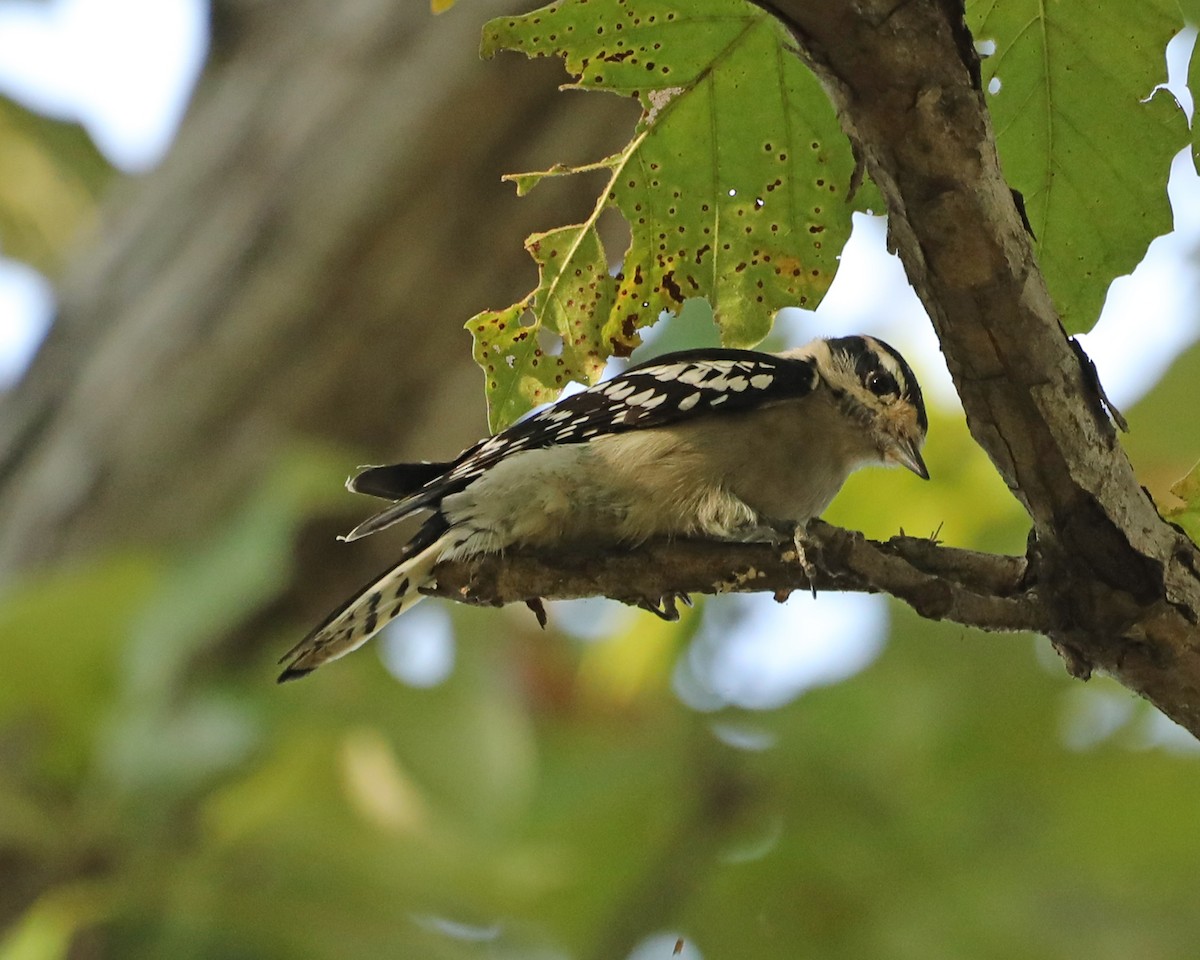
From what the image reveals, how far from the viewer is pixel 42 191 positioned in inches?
373

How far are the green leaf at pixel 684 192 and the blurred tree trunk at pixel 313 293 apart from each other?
338cm

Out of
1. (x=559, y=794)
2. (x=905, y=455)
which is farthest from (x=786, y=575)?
(x=559, y=794)

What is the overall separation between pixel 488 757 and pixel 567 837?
3.31 feet

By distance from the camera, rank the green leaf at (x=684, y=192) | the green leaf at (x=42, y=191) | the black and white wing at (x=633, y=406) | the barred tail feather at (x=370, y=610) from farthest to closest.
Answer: the green leaf at (x=42, y=191) → the black and white wing at (x=633, y=406) → the barred tail feather at (x=370, y=610) → the green leaf at (x=684, y=192)

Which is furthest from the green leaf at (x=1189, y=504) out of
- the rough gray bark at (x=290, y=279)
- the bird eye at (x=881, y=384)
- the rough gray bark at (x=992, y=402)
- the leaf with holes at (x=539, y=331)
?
the rough gray bark at (x=290, y=279)

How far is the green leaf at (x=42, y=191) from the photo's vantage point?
30.5ft

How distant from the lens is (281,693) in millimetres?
5531

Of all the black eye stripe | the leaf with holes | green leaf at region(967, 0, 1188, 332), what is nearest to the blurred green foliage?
the black eye stripe

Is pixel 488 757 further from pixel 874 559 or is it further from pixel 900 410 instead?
pixel 874 559

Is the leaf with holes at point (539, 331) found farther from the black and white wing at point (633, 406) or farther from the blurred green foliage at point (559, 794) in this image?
the blurred green foliage at point (559, 794)

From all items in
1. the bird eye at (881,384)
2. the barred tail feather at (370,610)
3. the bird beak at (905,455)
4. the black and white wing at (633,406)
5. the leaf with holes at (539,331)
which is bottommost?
the bird beak at (905,455)

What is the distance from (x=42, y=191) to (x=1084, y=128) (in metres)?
8.86

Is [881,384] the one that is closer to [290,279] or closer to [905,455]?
[905,455]

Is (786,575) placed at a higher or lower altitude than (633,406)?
higher
